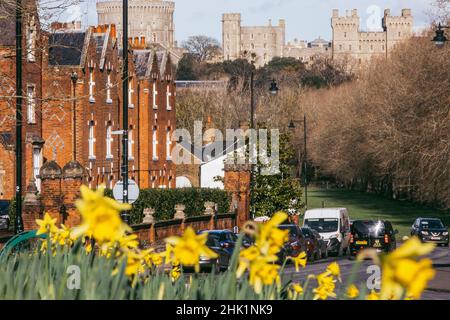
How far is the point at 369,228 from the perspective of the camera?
4453 cm

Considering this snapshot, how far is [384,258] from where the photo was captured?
548 cm

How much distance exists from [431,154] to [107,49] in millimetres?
17127

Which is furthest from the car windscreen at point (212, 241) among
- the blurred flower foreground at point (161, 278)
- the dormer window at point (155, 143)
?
the dormer window at point (155, 143)

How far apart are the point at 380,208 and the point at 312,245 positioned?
57.6 metres

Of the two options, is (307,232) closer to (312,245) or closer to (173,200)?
(312,245)

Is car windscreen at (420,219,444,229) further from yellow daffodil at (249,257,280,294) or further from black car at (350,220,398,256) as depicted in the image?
yellow daffodil at (249,257,280,294)

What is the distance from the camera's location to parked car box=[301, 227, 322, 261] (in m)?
39.6

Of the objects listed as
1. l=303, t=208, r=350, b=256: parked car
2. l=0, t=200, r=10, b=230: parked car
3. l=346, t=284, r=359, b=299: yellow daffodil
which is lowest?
l=303, t=208, r=350, b=256: parked car

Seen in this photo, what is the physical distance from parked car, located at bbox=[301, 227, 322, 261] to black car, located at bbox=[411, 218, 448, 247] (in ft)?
42.6

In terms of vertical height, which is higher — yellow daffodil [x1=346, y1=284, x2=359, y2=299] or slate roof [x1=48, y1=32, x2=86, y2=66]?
slate roof [x1=48, y1=32, x2=86, y2=66]

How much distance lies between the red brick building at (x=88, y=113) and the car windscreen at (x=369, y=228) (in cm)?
1128

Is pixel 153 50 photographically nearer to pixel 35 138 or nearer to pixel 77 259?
pixel 35 138

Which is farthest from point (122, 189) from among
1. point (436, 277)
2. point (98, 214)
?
point (98, 214)

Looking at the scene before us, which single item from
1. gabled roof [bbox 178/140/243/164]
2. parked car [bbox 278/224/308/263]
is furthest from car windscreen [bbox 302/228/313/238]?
gabled roof [bbox 178/140/243/164]
